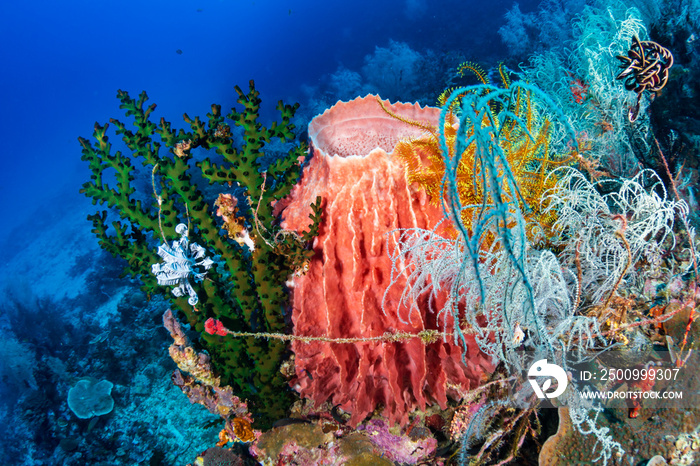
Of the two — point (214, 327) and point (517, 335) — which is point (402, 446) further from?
point (214, 327)

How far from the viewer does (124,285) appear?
9.62m

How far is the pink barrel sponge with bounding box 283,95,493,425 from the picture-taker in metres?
2.60

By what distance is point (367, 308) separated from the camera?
2582 millimetres

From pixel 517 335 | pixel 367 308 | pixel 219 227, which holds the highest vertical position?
pixel 219 227

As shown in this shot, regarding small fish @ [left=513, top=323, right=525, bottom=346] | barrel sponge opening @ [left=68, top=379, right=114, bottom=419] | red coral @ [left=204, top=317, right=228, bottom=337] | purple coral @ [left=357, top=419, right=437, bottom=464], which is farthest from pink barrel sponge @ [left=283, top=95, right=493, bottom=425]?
barrel sponge opening @ [left=68, top=379, right=114, bottom=419]

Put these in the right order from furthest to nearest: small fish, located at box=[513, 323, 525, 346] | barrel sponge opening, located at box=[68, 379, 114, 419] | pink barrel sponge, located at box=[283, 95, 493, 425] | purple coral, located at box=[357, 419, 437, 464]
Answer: barrel sponge opening, located at box=[68, 379, 114, 419]
purple coral, located at box=[357, 419, 437, 464]
pink barrel sponge, located at box=[283, 95, 493, 425]
small fish, located at box=[513, 323, 525, 346]

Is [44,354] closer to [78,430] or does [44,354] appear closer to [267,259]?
[78,430]

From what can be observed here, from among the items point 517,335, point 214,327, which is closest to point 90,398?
point 214,327

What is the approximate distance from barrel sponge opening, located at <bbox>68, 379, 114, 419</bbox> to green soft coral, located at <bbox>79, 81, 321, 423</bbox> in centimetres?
493

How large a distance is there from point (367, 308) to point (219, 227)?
1.53m

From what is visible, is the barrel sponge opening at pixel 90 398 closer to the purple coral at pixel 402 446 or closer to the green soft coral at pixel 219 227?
the green soft coral at pixel 219 227

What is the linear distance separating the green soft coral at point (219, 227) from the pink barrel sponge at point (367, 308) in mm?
232

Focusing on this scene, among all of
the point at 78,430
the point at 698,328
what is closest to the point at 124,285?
the point at 78,430

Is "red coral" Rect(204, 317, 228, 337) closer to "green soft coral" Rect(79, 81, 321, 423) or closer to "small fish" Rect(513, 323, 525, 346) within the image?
"green soft coral" Rect(79, 81, 321, 423)
